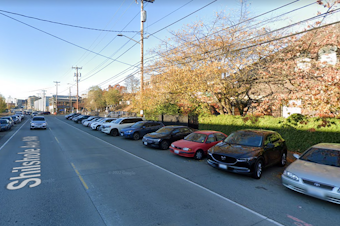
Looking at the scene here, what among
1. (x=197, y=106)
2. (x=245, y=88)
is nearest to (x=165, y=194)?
(x=245, y=88)

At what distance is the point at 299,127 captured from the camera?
10164 millimetres

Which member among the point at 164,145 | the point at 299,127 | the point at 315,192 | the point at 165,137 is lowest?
the point at 164,145

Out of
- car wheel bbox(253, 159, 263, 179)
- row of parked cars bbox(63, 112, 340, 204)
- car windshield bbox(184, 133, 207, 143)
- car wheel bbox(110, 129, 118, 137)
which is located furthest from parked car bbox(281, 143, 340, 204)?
car wheel bbox(110, 129, 118, 137)

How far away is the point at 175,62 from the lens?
51.5 ft

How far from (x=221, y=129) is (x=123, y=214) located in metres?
12.2

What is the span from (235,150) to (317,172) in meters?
2.46

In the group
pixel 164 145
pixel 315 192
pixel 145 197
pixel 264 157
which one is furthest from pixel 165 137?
pixel 315 192

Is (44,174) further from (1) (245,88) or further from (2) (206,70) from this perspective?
(1) (245,88)

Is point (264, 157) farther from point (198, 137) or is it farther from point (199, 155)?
point (198, 137)

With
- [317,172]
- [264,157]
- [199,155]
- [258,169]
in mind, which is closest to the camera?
[317,172]

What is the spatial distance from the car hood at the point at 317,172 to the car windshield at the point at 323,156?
26cm

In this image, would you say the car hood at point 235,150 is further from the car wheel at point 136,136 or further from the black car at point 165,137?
the car wheel at point 136,136

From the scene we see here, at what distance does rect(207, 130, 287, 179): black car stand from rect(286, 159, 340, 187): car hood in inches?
47.6

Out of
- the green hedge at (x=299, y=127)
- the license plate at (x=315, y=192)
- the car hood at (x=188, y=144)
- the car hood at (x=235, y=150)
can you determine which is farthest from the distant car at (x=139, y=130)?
the license plate at (x=315, y=192)
